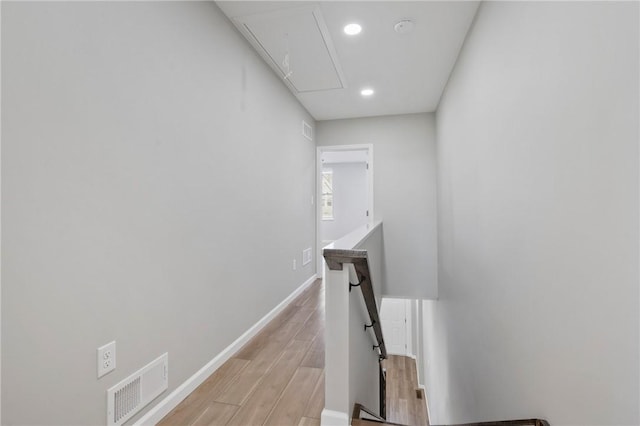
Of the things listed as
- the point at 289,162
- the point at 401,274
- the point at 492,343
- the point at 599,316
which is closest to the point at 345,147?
the point at 289,162

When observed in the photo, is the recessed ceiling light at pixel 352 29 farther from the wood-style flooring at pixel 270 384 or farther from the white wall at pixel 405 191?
the wood-style flooring at pixel 270 384

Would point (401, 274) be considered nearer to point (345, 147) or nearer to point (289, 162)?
point (345, 147)

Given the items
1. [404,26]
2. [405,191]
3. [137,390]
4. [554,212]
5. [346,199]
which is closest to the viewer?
[554,212]

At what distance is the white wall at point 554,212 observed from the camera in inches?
33.4

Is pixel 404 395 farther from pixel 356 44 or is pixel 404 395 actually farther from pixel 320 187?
pixel 356 44

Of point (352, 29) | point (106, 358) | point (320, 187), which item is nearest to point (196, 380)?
point (106, 358)

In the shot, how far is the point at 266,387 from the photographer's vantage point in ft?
6.27

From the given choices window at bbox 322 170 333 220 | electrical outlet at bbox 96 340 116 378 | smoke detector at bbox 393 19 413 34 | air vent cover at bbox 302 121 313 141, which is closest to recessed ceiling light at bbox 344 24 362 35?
smoke detector at bbox 393 19 413 34

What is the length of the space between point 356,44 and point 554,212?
2.16m

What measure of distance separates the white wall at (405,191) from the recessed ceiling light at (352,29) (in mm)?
2420

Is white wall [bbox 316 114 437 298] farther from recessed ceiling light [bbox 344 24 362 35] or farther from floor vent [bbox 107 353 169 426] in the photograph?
floor vent [bbox 107 353 169 426]

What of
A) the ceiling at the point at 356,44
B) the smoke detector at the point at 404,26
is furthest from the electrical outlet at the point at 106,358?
the smoke detector at the point at 404,26

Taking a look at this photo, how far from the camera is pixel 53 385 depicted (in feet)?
3.67

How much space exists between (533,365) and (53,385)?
2.01m
